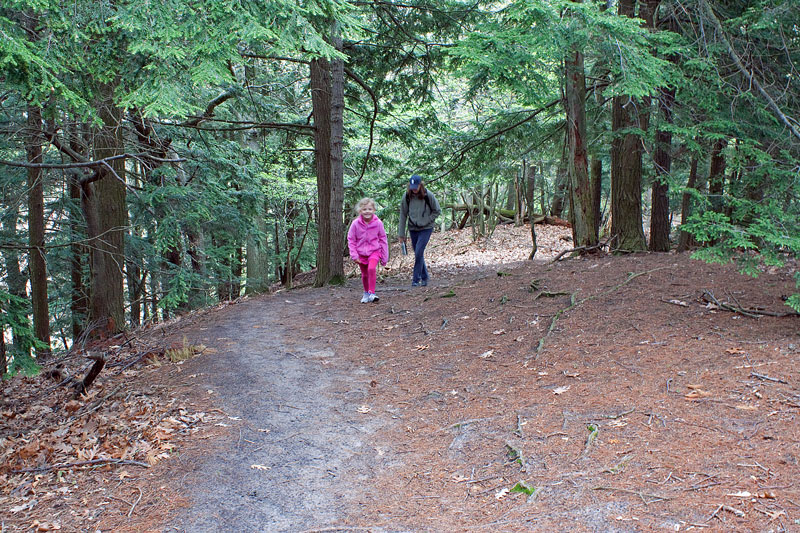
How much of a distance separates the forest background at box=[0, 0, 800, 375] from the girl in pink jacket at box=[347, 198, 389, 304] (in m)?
2.24

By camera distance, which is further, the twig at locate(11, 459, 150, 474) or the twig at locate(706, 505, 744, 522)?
the twig at locate(11, 459, 150, 474)

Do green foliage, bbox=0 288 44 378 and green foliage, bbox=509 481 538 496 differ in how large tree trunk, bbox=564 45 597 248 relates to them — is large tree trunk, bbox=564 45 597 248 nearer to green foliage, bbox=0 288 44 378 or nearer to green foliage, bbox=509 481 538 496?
green foliage, bbox=509 481 538 496

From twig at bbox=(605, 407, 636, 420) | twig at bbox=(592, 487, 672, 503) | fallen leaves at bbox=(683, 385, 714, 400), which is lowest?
twig at bbox=(592, 487, 672, 503)

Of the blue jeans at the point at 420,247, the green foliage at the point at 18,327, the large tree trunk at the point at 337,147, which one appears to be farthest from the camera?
the large tree trunk at the point at 337,147

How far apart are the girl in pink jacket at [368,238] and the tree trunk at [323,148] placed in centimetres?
234

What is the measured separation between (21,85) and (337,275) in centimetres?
775

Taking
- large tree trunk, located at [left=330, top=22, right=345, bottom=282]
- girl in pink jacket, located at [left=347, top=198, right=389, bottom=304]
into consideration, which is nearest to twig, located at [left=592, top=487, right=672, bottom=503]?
girl in pink jacket, located at [left=347, top=198, right=389, bottom=304]

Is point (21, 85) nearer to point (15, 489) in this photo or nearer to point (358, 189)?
point (15, 489)

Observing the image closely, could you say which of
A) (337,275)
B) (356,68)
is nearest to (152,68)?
(337,275)

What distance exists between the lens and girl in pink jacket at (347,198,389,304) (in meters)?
8.84

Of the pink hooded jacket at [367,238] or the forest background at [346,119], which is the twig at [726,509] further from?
the pink hooded jacket at [367,238]

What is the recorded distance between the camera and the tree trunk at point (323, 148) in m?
11.0

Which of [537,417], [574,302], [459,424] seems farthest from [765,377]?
[574,302]

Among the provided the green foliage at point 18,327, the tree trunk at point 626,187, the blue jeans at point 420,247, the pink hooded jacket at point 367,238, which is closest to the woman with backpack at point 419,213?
the blue jeans at point 420,247
